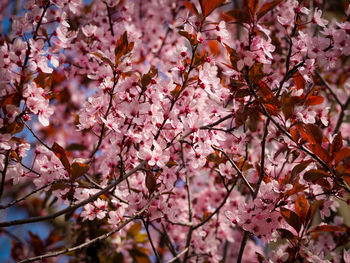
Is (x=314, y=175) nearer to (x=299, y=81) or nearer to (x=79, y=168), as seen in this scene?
(x=299, y=81)

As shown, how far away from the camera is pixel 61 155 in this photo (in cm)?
120

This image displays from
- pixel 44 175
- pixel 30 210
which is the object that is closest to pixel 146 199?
pixel 44 175

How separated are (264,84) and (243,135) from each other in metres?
0.26

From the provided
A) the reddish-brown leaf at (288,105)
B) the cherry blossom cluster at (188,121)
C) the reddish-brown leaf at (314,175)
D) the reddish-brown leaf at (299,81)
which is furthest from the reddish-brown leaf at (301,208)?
the reddish-brown leaf at (299,81)

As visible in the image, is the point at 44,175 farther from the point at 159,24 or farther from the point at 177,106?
the point at 159,24

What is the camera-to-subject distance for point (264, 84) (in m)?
1.23

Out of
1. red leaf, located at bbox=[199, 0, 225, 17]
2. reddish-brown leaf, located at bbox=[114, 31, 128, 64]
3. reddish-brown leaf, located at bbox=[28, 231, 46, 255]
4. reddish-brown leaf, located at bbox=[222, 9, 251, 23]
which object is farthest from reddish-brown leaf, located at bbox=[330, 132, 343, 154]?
reddish-brown leaf, located at bbox=[28, 231, 46, 255]

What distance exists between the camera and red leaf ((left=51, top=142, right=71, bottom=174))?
1180 millimetres

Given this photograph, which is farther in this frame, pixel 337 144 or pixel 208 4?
pixel 208 4

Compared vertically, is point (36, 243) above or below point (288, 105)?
below

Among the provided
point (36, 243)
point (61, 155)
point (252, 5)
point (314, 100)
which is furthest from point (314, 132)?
point (36, 243)

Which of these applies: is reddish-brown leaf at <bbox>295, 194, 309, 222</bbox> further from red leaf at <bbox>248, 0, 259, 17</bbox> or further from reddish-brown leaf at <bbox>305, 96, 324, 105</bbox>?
red leaf at <bbox>248, 0, 259, 17</bbox>

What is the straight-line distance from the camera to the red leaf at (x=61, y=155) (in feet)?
3.87

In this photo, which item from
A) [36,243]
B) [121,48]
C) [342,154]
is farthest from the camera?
[36,243]
